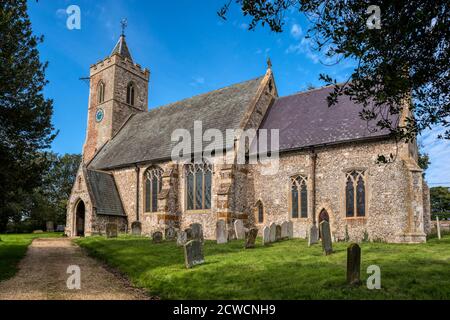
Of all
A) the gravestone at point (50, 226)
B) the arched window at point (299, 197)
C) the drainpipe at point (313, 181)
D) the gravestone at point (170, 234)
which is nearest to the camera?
the gravestone at point (170, 234)

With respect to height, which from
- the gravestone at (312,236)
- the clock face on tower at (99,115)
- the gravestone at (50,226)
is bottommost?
the gravestone at (50,226)

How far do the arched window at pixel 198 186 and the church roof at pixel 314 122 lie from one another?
4.58 m

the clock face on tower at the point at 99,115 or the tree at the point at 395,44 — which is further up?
the clock face on tower at the point at 99,115

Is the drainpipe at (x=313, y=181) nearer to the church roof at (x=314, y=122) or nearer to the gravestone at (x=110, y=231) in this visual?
the church roof at (x=314, y=122)

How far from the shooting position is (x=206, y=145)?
22359mm

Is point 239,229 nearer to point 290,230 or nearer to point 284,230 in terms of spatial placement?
point 284,230

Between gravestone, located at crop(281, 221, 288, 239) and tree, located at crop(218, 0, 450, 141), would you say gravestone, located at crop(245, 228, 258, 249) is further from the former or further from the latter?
tree, located at crop(218, 0, 450, 141)

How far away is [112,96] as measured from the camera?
32.5 m

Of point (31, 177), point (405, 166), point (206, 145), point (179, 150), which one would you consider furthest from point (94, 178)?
point (405, 166)

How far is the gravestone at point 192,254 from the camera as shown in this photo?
10555 mm

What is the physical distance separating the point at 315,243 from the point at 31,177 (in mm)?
11660

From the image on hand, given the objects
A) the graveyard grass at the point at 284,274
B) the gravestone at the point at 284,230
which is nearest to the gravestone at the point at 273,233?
the gravestone at the point at 284,230

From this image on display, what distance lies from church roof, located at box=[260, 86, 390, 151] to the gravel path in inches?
473

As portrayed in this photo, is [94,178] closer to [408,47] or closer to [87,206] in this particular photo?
[87,206]
